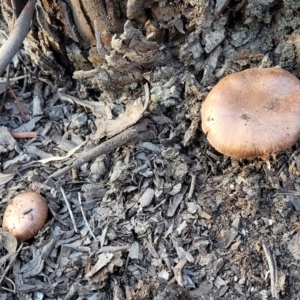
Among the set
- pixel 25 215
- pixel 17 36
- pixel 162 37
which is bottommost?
pixel 25 215

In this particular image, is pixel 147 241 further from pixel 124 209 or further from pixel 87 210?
pixel 87 210

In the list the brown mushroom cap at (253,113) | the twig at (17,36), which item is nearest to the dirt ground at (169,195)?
the brown mushroom cap at (253,113)

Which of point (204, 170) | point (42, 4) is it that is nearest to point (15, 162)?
point (42, 4)

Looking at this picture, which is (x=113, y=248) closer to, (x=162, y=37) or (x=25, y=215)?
(x=25, y=215)

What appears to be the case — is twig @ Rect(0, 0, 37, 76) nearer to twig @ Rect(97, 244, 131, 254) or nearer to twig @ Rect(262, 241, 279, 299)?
twig @ Rect(97, 244, 131, 254)

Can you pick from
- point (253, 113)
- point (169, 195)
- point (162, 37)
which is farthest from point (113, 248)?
point (162, 37)

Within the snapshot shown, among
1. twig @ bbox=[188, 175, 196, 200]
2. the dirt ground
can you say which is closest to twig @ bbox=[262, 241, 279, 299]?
the dirt ground
